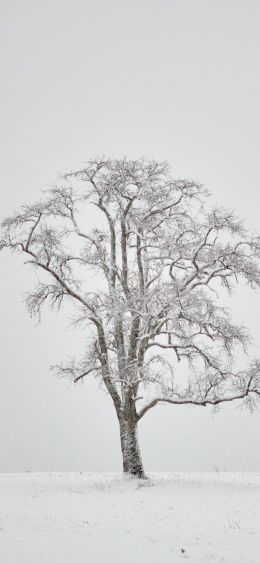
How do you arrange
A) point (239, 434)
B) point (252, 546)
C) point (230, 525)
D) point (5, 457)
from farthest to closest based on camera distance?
point (239, 434)
point (5, 457)
point (230, 525)
point (252, 546)

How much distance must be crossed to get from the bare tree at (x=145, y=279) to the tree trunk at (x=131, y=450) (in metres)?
0.04

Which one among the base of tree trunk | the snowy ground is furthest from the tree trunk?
the snowy ground

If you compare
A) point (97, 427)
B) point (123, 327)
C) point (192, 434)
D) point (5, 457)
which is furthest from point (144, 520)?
point (97, 427)

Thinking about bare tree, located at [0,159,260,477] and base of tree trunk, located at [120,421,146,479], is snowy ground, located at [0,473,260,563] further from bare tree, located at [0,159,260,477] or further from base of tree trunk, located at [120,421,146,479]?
bare tree, located at [0,159,260,477]

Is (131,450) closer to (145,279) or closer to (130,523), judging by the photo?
(145,279)

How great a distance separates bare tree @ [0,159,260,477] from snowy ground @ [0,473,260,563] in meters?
3.69

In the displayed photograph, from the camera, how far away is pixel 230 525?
11219 mm

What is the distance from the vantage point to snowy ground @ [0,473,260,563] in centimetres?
905

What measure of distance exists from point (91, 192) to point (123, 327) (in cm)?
607

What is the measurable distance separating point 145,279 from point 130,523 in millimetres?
13244

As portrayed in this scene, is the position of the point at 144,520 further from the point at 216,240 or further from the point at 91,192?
the point at 91,192

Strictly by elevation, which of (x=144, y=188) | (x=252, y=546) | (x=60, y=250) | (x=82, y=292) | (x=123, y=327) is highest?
(x=144, y=188)

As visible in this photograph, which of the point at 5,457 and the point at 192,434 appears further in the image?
the point at 192,434

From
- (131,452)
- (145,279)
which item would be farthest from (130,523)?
(145,279)
